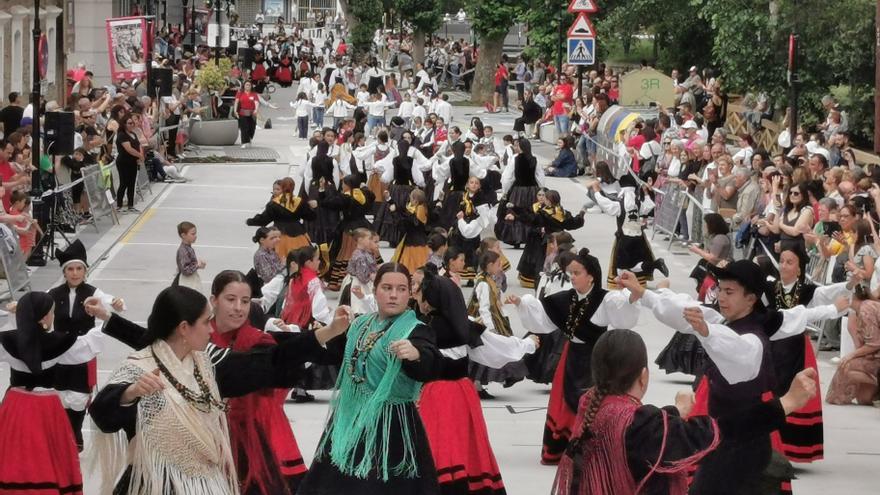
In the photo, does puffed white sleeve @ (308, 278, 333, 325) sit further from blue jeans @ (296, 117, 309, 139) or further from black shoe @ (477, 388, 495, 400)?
blue jeans @ (296, 117, 309, 139)

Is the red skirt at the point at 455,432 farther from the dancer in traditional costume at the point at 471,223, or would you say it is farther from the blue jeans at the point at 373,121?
the blue jeans at the point at 373,121

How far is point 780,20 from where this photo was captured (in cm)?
3206

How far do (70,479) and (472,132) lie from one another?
61.7 feet

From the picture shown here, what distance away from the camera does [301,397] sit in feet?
47.8

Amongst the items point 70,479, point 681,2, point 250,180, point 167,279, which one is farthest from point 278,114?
point 70,479

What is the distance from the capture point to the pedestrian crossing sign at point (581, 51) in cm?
3141

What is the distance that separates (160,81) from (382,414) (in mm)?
25833

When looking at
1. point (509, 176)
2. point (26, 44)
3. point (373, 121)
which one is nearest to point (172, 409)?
point (509, 176)

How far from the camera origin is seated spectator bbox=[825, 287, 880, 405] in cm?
1444

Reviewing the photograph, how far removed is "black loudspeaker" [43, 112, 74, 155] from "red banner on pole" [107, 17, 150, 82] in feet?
34.1

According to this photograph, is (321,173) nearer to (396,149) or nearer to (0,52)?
(396,149)

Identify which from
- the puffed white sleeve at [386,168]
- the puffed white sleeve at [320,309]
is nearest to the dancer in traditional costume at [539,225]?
the puffed white sleeve at [386,168]

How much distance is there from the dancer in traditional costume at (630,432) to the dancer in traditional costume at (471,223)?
13204 millimetres

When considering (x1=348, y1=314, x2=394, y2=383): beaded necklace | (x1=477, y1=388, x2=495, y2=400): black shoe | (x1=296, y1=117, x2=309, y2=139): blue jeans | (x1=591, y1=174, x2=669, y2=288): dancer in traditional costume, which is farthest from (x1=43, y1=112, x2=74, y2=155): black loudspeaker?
(x1=296, y1=117, x2=309, y2=139): blue jeans
